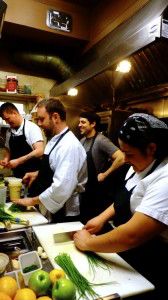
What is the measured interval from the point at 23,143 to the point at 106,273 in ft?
8.67

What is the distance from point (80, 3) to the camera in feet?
14.6

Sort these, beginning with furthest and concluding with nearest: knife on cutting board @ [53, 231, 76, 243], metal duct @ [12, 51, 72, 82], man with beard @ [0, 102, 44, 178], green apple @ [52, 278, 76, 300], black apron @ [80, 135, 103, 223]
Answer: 1. metal duct @ [12, 51, 72, 82]
2. man with beard @ [0, 102, 44, 178]
3. black apron @ [80, 135, 103, 223]
4. knife on cutting board @ [53, 231, 76, 243]
5. green apple @ [52, 278, 76, 300]

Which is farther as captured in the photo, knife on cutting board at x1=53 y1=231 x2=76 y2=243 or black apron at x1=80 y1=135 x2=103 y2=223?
black apron at x1=80 y1=135 x2=103 y2=223

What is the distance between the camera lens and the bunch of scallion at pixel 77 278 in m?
1.11

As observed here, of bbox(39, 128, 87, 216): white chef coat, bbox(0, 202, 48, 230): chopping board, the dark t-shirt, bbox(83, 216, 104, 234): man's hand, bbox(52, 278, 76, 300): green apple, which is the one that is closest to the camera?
bbox(52, 278, 76, 300): green apple

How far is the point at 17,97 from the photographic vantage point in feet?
17.3

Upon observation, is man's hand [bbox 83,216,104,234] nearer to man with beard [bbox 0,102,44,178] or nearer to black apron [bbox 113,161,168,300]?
black apron [bbox 113,161,168,300]

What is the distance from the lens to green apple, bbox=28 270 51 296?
106cm

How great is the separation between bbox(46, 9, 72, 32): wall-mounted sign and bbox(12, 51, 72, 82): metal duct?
0.72m

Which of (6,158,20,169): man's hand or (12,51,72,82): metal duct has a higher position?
(12,51,72,82): metal duct

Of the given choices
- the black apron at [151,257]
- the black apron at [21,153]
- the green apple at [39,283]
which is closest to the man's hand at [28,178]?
the black apron at [21,153]

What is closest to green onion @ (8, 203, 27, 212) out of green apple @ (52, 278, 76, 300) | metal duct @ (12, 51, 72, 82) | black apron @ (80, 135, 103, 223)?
black apron @ (80, 135, 103, 223)

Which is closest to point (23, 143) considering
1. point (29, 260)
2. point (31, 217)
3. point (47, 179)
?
point (47, 179)

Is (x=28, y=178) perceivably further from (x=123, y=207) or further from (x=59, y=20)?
(x=59, y=20)
